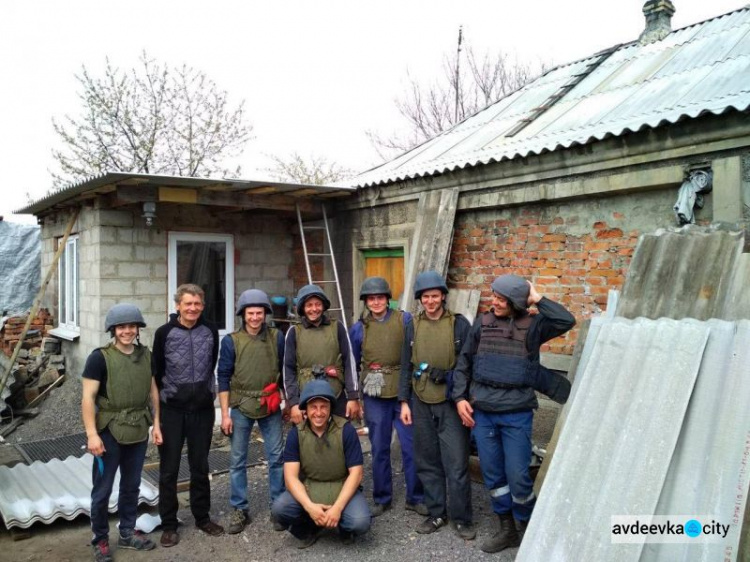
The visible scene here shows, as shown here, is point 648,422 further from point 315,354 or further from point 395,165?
point 395,165

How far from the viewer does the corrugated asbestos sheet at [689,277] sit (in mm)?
3107

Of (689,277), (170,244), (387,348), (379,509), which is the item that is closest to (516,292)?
(689,277)

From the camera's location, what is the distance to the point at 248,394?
3.99 m

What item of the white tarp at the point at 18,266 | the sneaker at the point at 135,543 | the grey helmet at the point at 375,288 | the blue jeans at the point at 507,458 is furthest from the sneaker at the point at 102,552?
the white tarp at the point at 18,266

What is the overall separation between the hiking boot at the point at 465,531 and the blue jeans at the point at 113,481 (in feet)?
7.16

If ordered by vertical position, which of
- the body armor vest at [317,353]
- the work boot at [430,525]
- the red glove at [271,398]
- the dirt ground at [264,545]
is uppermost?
the body armor vest at [317,353]

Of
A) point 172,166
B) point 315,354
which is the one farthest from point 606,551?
point 172,166

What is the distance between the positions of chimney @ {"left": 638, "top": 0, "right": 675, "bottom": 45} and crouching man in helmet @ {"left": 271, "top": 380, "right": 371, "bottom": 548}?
21.6 feet

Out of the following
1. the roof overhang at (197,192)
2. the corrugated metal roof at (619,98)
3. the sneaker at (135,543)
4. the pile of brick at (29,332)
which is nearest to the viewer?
the sneaker at (135,543)

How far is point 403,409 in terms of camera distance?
13.2 feet

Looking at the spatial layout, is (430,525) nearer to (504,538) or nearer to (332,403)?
(504,538)

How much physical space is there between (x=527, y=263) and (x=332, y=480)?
297cm

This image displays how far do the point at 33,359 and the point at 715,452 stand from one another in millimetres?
9615

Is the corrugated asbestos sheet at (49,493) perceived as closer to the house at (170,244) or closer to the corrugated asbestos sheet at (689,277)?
the house at (170,244)
